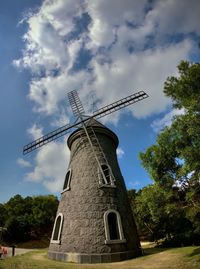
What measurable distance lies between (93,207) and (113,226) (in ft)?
9.04

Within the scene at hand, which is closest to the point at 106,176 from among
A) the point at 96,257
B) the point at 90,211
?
the point at 90,211

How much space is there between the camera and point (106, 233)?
14.8m

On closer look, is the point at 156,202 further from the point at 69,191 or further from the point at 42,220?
the point at 42,220

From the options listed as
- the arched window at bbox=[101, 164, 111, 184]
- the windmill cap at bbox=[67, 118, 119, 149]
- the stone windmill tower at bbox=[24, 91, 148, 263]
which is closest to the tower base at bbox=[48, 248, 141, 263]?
the stone windmill tower at bbox=[24, 91, 148, 263]

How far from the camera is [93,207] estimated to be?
15719mm

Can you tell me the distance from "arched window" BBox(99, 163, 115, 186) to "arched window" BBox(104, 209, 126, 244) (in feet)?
6.52

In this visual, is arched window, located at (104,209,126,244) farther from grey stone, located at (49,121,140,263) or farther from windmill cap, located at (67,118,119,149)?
windmill cap, located at (67,118,119,149)

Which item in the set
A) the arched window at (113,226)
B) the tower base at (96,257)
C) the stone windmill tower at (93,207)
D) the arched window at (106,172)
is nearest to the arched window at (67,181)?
the stone windmill tower at (93,207)

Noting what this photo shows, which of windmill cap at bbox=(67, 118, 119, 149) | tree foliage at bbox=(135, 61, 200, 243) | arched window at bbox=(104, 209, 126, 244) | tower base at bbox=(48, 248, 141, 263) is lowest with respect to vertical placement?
tower base at bbox=(48, 248, 141, 263)

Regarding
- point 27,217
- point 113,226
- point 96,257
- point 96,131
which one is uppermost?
point 96,131

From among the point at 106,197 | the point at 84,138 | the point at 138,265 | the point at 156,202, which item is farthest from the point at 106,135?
the point at 138,265

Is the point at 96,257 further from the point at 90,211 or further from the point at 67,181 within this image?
the point at 67,181

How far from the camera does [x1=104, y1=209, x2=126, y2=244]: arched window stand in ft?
48.5

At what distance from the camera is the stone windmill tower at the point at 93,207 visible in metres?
14.5
